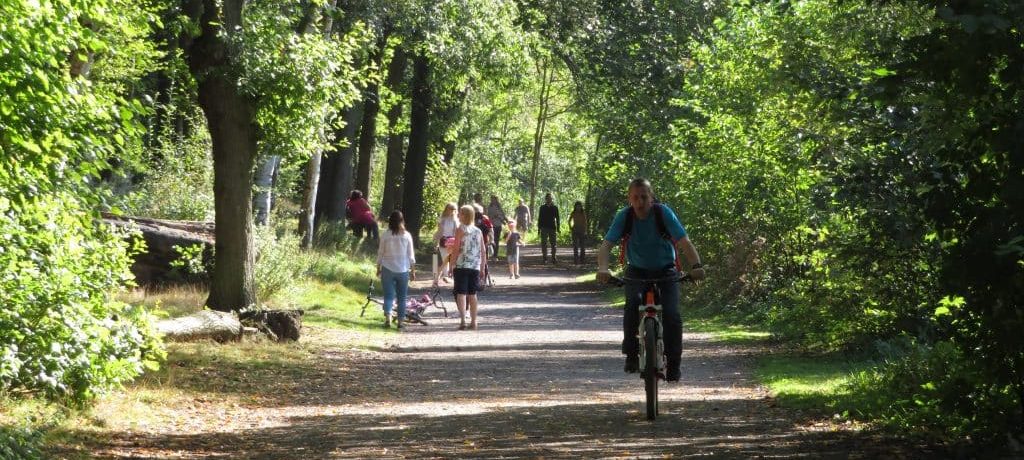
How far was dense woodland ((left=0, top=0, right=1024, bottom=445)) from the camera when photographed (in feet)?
26.1

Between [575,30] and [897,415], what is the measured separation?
24791mm

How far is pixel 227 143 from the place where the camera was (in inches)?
649

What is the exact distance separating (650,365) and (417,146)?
88.1 feet

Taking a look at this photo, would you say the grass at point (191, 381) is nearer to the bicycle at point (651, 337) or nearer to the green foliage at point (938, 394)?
the bicycle at point (651, 337)

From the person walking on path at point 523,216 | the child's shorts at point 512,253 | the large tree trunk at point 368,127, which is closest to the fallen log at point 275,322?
the large tree trunk at point 368,127

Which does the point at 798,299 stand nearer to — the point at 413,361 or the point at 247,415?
the point at 413,361

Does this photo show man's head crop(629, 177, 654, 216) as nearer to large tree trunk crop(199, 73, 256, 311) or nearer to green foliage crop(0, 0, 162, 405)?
green foliage crop(0, 0, 162, 405)

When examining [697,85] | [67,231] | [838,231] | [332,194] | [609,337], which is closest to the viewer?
[67,231]

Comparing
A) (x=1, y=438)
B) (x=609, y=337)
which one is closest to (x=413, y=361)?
(x=609, y=337)

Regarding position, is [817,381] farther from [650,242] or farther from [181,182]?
[181,182]

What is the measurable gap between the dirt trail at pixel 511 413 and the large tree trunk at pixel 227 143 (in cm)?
163

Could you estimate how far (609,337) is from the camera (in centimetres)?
1933

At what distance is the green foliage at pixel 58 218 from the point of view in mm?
8031

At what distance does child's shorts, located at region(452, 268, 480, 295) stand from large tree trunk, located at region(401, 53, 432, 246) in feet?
53.4
